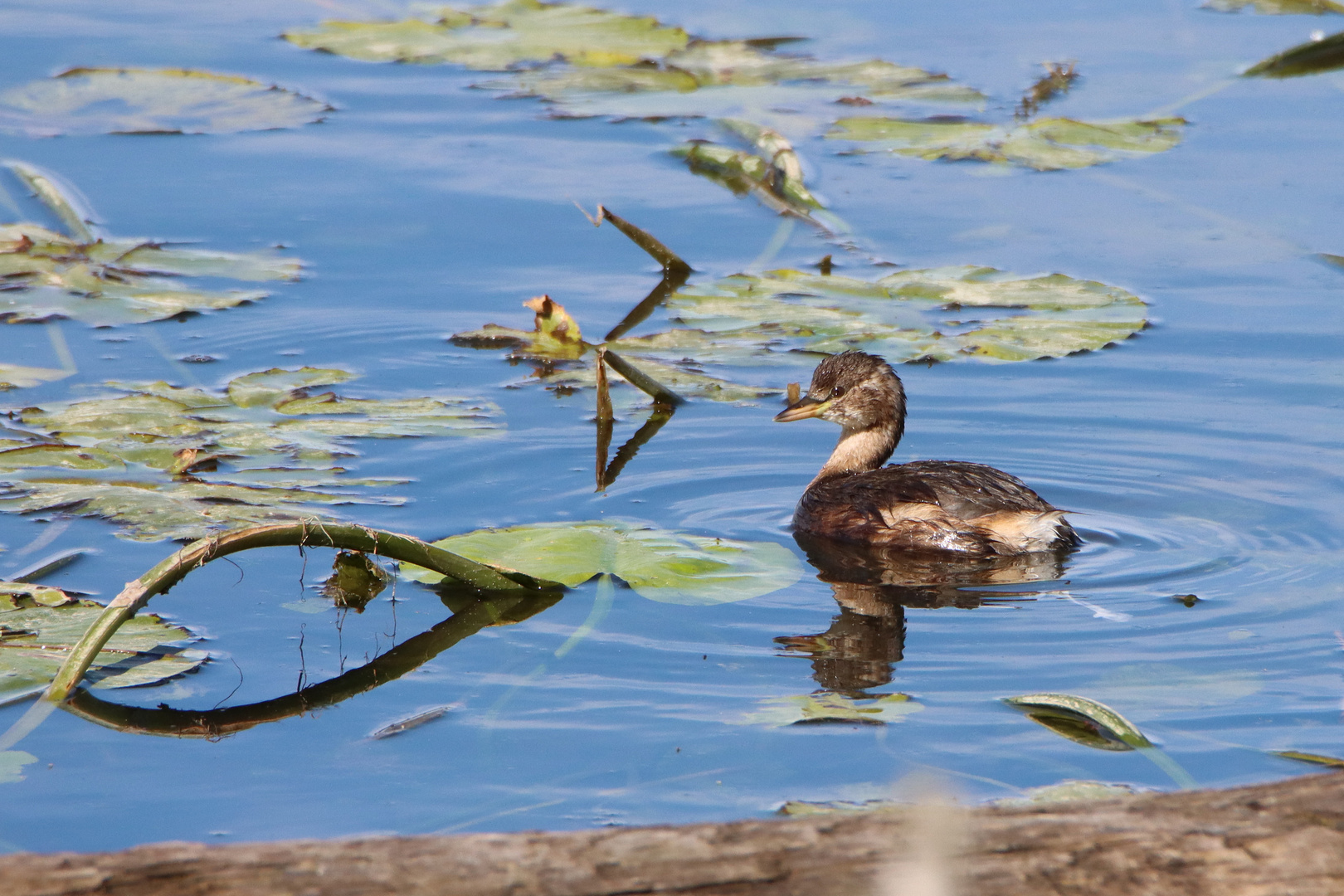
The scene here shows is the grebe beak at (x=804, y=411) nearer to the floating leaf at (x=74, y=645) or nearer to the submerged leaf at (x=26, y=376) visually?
the floating leaf at (x=74, y=645)

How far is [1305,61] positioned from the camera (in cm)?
1173

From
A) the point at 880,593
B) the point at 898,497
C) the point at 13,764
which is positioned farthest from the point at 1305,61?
the point at 13,764

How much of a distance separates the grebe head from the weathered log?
4293 mm

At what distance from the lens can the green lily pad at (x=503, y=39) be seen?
1227 cm

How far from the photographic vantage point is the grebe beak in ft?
23.1

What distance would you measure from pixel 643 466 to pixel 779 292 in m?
1.76

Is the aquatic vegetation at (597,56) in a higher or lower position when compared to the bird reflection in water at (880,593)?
higher

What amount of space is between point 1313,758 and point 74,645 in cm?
327

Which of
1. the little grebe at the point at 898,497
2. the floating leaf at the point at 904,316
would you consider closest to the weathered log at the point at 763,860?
the little grebe at the point at 898,497

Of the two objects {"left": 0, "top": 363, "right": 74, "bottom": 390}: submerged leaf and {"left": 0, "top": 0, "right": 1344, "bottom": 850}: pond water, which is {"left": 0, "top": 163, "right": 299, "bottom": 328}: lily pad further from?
{"left": 0, "top": 363, "right": 74, "bottom": 390}: submerged leaf

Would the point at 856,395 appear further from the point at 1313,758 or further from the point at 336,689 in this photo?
the point at 1313,758

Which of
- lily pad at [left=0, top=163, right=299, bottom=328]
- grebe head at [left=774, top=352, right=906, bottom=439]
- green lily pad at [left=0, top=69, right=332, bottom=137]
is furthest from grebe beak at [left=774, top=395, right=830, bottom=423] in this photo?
green lily pad at [left=0, top=69, right=332, bottom=137]

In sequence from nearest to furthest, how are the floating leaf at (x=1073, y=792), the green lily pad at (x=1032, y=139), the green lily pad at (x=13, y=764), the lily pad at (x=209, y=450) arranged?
the floating leaf at (x=1073, y=792) < the green lily pad at (x=13, y=764) < the lily pad at (x=209, y=450) < the green lily pad at (x=1032, y=139)

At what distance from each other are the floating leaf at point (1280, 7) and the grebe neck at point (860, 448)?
733 cm
